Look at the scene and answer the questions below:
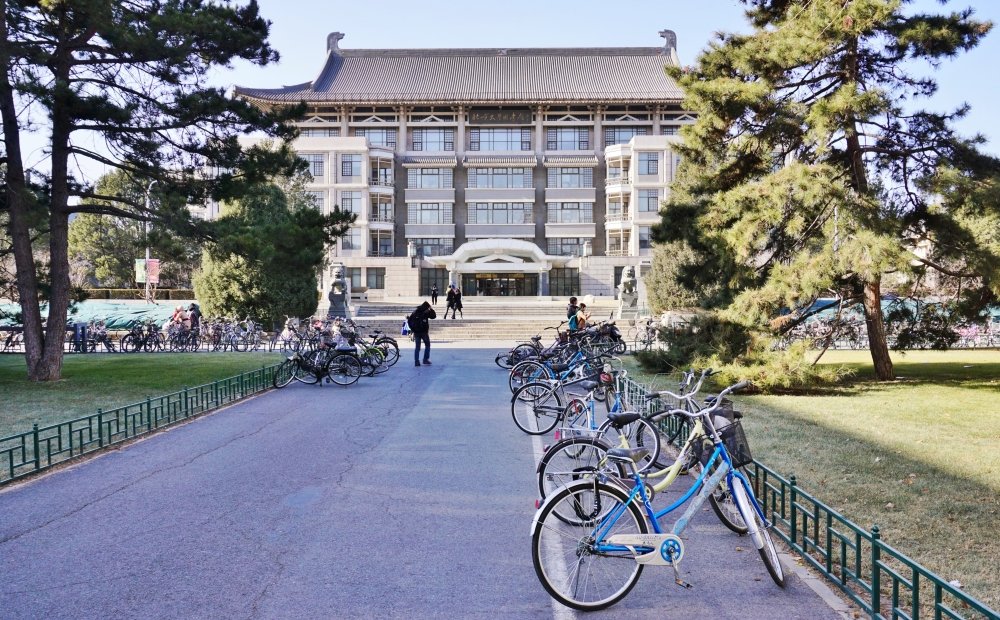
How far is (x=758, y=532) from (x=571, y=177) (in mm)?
54105

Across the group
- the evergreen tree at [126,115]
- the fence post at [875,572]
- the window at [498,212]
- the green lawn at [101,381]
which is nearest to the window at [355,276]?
the window at [498,212]

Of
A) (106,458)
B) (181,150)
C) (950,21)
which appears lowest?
(106,458)

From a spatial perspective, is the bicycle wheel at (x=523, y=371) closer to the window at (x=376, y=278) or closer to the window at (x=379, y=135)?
the window at (x=376, y=278)

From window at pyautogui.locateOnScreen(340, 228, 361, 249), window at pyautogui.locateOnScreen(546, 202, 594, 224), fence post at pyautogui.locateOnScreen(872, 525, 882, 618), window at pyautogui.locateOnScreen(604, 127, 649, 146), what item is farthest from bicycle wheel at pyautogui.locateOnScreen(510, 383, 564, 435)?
window at pyautogui.locateOnScreen(604, 127, 649, 146)

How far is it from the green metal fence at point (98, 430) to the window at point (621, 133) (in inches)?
1822

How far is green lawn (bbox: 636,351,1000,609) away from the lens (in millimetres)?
5484

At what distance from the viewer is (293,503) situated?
6.43 meters

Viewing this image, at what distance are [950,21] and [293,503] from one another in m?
14.9

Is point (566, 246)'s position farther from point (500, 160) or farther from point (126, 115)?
point (126, 115)

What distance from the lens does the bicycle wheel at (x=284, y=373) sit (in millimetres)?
15535

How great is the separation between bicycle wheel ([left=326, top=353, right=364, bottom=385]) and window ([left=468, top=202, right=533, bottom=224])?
139 feet

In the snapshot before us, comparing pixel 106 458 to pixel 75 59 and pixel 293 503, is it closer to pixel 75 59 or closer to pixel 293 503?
pixel 293 503

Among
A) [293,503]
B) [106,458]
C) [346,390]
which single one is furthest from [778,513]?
[346,390]

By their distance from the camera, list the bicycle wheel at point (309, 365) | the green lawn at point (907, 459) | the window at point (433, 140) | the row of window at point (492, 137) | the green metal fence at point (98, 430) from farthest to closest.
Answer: the window at point (433, 140) < the row of window at point (492, 137) < the bicycle wheel at point (309, 365) < the green metal fence at point (98, 430) < the green lawn at point (907, 459)
